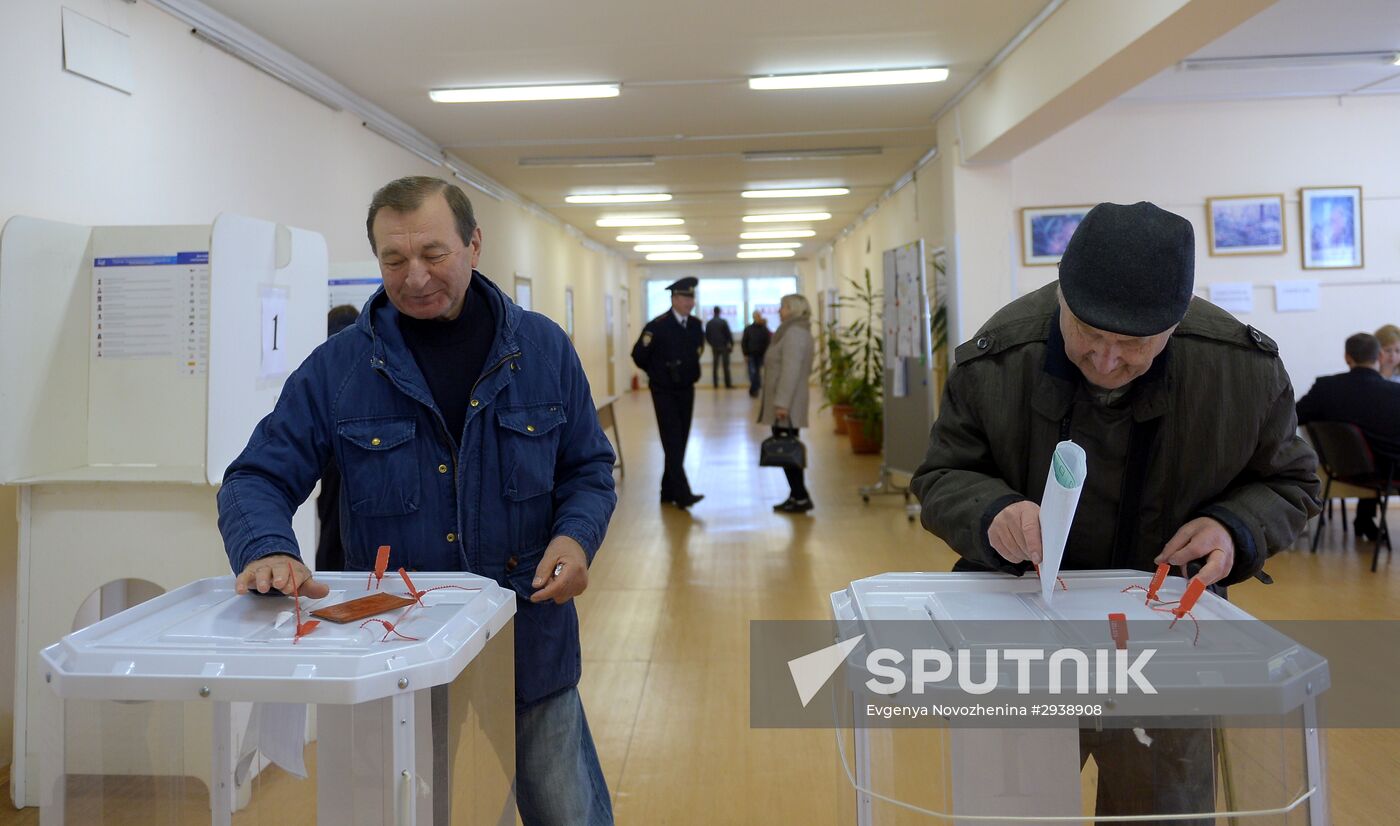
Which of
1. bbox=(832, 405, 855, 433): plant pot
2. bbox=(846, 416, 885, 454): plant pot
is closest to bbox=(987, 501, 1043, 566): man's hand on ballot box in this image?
bbox=(846, 416, 885, 454): plant pot

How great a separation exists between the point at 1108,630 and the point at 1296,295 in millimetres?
7382

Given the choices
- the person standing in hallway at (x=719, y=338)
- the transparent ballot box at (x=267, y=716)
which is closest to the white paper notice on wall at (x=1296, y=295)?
the transparent ballot box at (x=267, y=716)

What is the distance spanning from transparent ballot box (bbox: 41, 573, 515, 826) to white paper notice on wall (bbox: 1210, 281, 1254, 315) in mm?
7368

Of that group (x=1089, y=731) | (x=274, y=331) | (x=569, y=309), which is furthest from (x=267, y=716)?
(x=569, y=309)

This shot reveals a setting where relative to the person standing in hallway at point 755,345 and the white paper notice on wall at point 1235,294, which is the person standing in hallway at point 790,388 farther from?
the person standing in hallway at point 755,345

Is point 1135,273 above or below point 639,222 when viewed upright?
below

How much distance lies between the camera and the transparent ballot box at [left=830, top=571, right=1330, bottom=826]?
1144 mm

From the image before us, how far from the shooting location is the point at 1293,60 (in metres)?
6.29

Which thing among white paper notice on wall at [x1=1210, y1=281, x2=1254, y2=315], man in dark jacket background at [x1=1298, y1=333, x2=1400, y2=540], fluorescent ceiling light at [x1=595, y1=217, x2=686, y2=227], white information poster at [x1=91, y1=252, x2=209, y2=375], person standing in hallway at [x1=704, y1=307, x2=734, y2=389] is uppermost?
fluorescent ceiling light at [x1=595, y1=217, x2=686, y2=227]

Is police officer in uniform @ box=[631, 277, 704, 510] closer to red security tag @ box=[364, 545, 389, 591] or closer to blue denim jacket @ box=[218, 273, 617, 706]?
blue denim jacket @ box=[218, 273, 617, 706]

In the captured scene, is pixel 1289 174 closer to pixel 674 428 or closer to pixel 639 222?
pixel 674 428

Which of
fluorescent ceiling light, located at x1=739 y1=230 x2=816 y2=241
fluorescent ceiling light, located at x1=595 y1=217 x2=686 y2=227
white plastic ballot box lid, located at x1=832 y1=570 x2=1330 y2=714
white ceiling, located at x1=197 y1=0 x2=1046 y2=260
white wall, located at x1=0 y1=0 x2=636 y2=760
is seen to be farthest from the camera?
fluorescent ceiling light, located at x1=739 y1=230 x2=816 y2=241

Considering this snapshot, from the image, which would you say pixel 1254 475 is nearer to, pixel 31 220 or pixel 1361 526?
pixel 31 220

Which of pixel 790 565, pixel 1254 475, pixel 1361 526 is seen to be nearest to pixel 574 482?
pixel 1254 475
